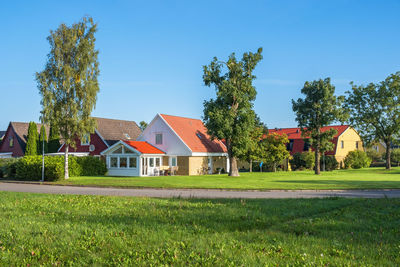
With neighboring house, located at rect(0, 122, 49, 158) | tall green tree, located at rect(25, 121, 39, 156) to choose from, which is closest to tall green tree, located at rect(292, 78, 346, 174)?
tall green tree, located at rect(25, 121, 39, 156)

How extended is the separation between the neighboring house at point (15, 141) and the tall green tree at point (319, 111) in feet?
133

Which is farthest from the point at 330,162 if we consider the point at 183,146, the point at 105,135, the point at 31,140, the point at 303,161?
the point at 31,140

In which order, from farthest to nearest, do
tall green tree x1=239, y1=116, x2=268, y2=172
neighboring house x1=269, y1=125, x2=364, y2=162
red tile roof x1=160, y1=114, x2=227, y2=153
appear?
neighboring house x1=269, y1=125, x2=364, y2=162 → red tile roof x1=160, y1=114, x2=227, y2=153 → tall green tree x1=239, y1=116, x2=268, y2=172

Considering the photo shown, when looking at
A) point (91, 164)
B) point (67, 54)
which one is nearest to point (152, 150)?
point (91, 164)

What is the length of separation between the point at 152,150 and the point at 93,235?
34.3 meters

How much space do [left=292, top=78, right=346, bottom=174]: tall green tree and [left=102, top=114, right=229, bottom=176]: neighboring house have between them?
10817 mm

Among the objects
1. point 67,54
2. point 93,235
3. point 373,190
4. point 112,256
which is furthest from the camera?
point 67,54

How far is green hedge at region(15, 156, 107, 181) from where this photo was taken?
30.3 m

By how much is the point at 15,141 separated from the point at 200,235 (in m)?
57.3

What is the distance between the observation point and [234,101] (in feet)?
121

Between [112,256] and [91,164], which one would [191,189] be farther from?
[91,164]

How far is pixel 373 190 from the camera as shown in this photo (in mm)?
20906

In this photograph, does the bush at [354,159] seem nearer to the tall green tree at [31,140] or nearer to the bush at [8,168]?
the bush at [8,168]

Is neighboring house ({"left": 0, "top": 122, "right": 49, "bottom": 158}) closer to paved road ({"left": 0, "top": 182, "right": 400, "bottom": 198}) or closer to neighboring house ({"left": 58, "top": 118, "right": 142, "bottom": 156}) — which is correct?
neighboring house ({"left": 58, "top": 118, "right": 142, "bottom": 156})
